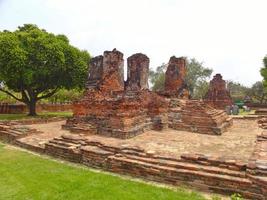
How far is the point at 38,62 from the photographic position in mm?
17328

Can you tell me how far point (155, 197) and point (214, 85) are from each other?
17764 mm

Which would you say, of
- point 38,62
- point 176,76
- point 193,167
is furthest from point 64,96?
point 193,167

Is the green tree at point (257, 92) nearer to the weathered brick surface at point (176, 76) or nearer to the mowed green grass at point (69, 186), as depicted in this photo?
the weathered brick surface at point (176, 76)

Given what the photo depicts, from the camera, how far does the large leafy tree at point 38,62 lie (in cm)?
1627

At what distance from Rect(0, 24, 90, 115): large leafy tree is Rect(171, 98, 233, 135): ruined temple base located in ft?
28.8

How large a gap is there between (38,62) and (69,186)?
13863 millimetres

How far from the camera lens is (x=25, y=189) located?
4926 mm

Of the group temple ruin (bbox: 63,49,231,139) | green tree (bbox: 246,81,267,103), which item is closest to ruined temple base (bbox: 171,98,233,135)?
temple ruin (bbox: 63,49,231,139)

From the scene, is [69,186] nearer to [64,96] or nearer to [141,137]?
[141,137]

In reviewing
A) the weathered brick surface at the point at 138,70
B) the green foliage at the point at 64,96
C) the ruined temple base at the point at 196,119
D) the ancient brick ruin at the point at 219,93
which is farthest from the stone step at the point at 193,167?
the green foliage at the point at 64,96

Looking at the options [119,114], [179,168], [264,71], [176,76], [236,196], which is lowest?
[236,196]

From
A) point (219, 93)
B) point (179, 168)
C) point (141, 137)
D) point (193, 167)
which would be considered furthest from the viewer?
point (219, 93)

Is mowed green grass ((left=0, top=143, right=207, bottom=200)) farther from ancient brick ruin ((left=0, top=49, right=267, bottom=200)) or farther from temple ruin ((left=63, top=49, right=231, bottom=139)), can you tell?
temple ruin ((left=63, top=49, right=231, bottom=139))

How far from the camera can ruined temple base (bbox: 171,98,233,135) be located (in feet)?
35.5
